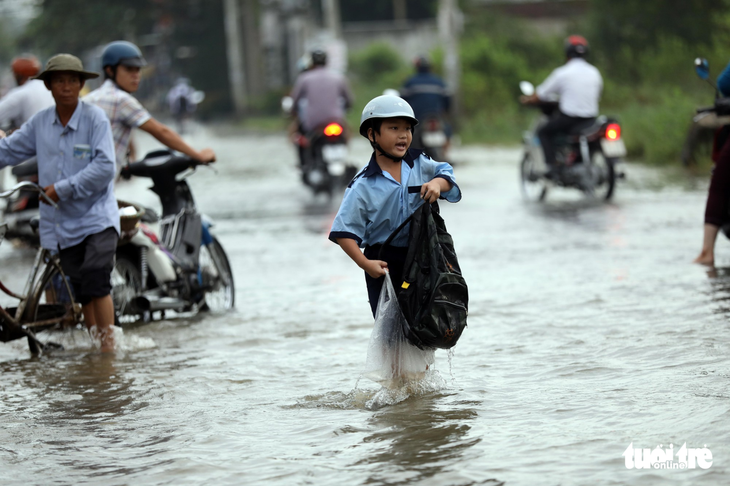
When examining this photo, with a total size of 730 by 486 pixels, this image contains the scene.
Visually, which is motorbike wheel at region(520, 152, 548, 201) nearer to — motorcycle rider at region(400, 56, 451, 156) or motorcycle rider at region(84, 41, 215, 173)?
motorcycle rider at region(400, 56, 451, 156)

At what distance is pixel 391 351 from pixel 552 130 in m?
9.52

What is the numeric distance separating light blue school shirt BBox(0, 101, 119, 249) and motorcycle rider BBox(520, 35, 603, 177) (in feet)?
28.3

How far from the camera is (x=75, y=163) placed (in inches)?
243

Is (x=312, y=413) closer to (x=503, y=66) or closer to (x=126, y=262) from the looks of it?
(x=126, y=262)

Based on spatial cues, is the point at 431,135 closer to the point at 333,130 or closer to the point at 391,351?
the point at 333,130

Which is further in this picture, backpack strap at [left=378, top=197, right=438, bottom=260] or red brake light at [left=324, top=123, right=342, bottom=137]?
red brake light at [left=324, top=123, right=342, bottom=137]

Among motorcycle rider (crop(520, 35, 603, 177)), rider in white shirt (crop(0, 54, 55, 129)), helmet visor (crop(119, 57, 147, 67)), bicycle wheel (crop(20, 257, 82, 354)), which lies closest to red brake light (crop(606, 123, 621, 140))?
motorcycle rider (crop(520, 35, 603, 177))

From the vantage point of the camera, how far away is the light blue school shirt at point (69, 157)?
20.2 feet

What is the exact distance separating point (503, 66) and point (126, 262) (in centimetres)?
2993

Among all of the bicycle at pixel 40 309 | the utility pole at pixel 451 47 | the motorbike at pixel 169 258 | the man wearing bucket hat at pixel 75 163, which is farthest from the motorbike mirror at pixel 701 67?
the utility pole at pixel 451 47

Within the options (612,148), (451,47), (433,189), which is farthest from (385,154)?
(451,47)

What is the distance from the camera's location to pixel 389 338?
4.99 meters

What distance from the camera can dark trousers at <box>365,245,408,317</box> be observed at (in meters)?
5.07

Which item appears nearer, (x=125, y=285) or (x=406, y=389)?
(x=406, y=389)
